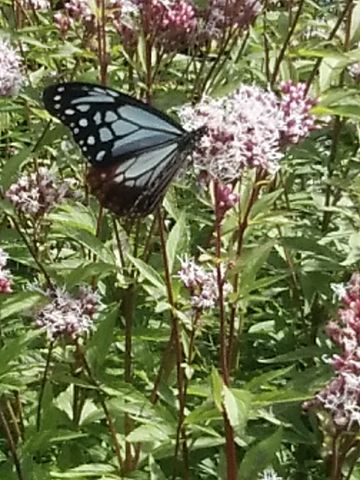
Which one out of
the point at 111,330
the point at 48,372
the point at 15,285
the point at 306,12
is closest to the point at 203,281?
→ the point at 111,330

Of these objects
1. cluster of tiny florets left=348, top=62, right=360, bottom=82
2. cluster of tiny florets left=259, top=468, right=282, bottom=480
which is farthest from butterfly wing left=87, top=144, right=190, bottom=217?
cluster of tiny florets left=348, top=62, right=360, bottom=82

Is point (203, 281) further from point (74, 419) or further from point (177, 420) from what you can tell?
point (74, 419)

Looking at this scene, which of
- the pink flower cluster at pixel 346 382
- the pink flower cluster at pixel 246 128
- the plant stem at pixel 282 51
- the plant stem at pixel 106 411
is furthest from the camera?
the plant stem at pixel 282 51

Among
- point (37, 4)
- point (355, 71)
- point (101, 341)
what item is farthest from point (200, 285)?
point (37, 4)

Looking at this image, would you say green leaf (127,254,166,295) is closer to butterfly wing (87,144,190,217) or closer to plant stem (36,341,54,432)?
butterfly wing (87,144,190,217)

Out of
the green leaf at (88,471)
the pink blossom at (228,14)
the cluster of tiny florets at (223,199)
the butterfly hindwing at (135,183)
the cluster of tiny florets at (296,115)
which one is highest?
the pink blossom at (228,14)

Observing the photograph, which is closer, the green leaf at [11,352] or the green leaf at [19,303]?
the green leaf at [11,352]

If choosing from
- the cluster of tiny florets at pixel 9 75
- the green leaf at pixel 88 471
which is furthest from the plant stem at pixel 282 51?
the green leaf at pixel 88 471

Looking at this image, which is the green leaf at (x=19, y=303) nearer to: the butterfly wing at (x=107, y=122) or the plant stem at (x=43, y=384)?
the plant stem at (x=43, y=384)

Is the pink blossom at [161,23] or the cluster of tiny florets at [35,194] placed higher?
the pink blossom at [161,23]

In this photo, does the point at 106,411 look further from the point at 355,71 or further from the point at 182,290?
the point at 355,71
